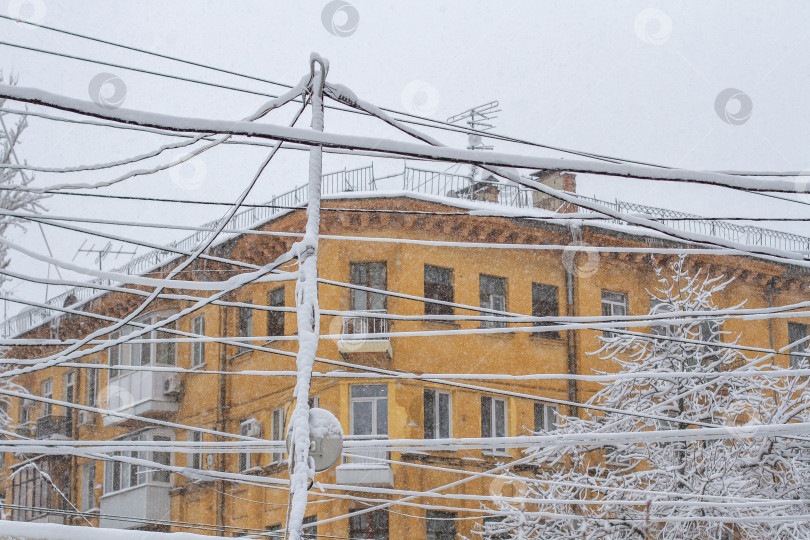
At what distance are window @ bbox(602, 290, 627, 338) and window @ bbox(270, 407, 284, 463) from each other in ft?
28.5

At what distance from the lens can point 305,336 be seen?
5051 millimetres

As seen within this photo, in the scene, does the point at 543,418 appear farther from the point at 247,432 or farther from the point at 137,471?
the point at 137,471

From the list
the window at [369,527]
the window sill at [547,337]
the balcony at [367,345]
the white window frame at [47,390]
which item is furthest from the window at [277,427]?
the white window frame at [47,390]

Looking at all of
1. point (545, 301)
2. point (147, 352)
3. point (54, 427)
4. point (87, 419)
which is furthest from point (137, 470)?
point (545, 301)

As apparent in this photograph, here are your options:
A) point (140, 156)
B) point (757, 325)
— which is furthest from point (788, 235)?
point (140, 156)

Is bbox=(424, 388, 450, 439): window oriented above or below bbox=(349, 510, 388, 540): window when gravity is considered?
above

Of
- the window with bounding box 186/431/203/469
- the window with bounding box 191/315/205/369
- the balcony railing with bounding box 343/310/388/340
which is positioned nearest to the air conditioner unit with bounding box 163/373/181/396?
the window with bounding box 191/315/205/369

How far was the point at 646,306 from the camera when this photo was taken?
27.4m

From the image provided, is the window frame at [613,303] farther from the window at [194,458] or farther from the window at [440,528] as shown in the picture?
the window at [194,458]

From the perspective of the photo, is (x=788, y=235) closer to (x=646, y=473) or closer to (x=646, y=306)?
(x=646, y=306)

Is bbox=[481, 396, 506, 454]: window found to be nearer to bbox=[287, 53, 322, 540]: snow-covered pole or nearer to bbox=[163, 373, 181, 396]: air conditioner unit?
bbox=[163, 373, 181, 396]: air conditioner unit

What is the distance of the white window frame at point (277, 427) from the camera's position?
80.6 ft

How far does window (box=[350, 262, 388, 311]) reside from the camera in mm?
24125

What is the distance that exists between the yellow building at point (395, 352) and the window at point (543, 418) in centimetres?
5
